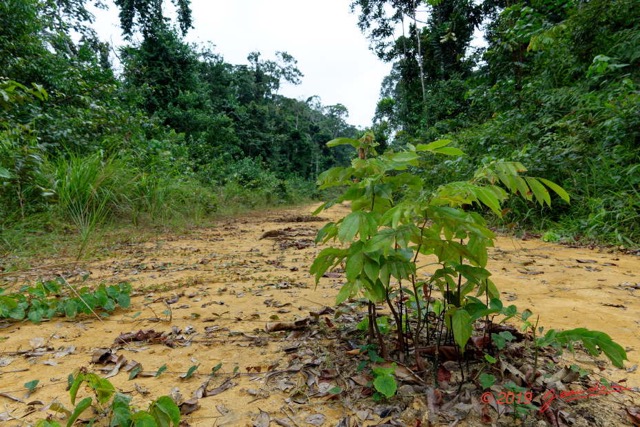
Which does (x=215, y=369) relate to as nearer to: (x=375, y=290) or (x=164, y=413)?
(x=164, y=413)

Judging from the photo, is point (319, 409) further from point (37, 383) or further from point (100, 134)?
point (100, 134)

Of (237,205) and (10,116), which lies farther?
(237,205)

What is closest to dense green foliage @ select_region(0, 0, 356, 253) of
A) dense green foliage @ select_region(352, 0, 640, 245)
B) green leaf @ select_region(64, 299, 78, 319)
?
green leaf @ select_region(64, 299, 78, 319)

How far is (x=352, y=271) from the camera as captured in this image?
941 millimetres

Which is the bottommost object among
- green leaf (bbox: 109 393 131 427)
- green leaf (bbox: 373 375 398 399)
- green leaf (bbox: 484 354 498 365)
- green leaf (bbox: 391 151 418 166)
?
green leaf (bbox: 109 393 131 427)

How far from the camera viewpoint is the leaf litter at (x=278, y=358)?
3.16 ft

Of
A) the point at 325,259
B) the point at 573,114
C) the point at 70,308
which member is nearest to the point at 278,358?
the point at 325,259

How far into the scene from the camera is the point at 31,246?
3271 millimetres

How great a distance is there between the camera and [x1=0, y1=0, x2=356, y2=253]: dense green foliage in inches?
140

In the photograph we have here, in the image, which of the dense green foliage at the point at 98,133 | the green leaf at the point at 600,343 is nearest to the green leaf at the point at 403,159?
the green leaf at the point at 600,343

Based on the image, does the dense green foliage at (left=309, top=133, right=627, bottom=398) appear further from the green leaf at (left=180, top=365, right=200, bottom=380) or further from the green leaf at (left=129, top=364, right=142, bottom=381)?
the green leaf at (left=129, top=364, right=142, bottom=381)

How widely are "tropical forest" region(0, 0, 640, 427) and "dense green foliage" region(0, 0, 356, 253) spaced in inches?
1.8

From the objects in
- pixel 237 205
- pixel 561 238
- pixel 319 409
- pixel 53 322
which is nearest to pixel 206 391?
pixel 319 409

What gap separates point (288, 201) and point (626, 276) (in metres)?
12.7
